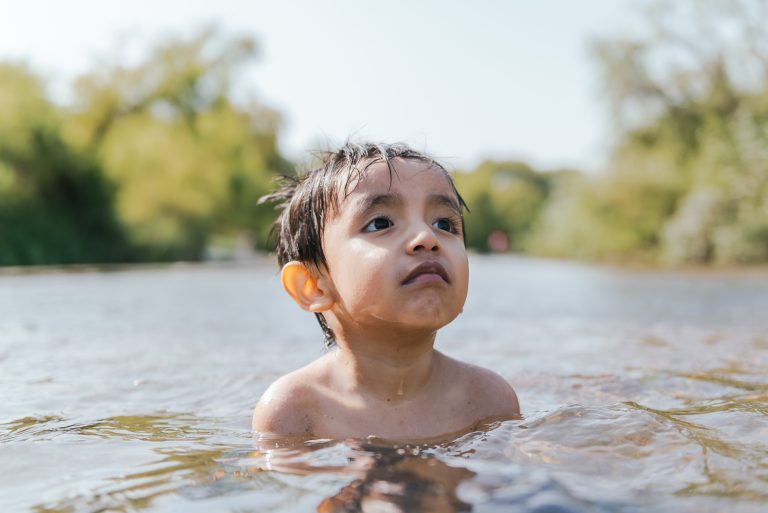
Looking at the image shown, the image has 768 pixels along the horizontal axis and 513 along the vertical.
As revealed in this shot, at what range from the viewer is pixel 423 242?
7.79ft

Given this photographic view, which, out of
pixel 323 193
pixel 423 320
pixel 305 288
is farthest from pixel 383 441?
pixel 323 193

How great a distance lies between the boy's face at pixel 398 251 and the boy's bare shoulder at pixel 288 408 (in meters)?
0.26

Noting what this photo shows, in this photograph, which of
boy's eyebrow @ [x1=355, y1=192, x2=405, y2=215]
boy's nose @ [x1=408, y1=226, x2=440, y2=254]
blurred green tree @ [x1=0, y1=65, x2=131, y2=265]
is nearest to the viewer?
boy's nose @ [x1=408, y1=226, x2=440, y2=254]

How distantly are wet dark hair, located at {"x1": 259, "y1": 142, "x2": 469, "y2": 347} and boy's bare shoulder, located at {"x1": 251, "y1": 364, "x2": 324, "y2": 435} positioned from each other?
0.33 metres

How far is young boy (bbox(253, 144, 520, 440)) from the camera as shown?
7.96 ft

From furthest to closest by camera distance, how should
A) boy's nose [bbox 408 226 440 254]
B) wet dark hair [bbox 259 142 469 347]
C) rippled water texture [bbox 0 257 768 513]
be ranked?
wet dark hair [bbox 259 142 469 347] → boy's nose [bbox 408 226 440 254] → rippled water texture [bbox 0 257 768 513]

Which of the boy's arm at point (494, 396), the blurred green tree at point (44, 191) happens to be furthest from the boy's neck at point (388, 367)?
the blurred green tree at point (44, 191)

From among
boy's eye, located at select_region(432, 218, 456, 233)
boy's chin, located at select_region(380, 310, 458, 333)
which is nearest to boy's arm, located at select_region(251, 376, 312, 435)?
boy's chin, located at select_region(380, 310, 458, 333)

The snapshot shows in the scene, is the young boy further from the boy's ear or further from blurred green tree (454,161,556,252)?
blurred green tree (454,161,556,252)

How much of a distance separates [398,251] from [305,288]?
19.8 inches

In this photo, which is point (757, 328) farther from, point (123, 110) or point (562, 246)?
point (562, 246)

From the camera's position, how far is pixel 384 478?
6.35 feet

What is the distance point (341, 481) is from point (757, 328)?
5504 millimetres

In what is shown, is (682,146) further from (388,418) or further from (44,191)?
(388,418)
